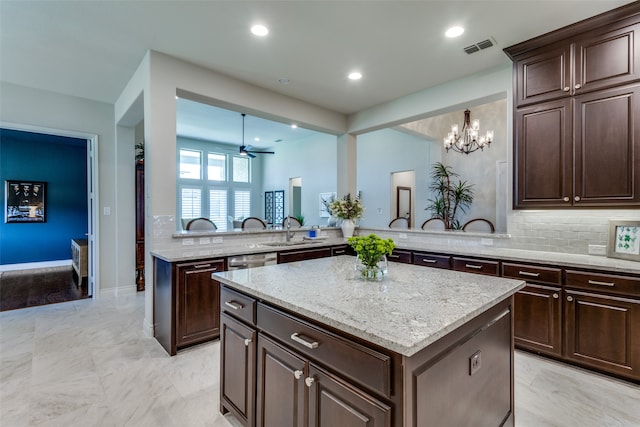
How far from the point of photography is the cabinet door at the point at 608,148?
7.97 feet

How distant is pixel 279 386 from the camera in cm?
142

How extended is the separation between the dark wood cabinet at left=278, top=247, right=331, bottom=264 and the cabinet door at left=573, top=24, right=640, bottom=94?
303 centimetres

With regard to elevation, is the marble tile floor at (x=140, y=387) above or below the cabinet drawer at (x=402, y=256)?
below

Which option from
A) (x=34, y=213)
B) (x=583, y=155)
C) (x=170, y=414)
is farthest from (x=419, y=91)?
(x=34, y=213)

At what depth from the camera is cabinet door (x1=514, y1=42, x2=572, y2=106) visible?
8.99 ft

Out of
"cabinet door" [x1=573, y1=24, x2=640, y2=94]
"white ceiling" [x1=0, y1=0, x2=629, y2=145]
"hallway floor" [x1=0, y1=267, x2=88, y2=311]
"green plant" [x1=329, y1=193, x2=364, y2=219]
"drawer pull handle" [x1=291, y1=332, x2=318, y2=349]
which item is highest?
"white ceiling" [x1=0, y1=0, x2=629, y2=145]

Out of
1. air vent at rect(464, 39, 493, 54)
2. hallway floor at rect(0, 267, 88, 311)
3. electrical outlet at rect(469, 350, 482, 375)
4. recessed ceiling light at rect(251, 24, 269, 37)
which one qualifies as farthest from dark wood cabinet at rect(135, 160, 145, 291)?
electrical outlet at rect(469, 350, 482, 375)

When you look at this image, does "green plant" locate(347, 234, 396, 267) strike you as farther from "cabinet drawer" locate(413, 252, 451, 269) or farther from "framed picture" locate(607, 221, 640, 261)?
"framed picture" locate(607, 221, 640, 261)

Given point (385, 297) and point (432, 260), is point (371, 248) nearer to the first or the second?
point (385, 297)

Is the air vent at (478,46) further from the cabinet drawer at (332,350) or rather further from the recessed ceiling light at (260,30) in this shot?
the cabinet drawer at (332,350)

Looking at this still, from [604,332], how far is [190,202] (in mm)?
9153

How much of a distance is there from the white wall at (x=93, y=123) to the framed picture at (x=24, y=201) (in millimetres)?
3668

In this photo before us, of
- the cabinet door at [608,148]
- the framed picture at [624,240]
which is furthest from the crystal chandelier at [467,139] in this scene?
the framed picture at [624,240]

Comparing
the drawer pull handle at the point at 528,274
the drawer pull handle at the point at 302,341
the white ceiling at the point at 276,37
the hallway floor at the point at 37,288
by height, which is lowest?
the hallway floor at the point at 37,288
